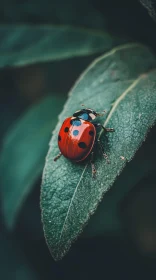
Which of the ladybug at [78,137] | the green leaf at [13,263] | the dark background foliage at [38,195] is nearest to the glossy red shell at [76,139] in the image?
the ladybug at [78,137]

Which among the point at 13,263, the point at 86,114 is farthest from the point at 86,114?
the point at 13,263

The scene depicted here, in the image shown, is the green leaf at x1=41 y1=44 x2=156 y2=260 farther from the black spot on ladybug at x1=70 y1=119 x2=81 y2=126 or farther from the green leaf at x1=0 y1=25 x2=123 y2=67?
the green leaf at x1=0 y1=25 x2=123 y2=67

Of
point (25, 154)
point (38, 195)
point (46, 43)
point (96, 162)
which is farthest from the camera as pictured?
point (38, 195)

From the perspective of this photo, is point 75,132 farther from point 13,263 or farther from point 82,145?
point 13,263

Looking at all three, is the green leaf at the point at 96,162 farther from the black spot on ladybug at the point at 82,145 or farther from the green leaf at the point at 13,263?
the green leaf at the point at 13,263

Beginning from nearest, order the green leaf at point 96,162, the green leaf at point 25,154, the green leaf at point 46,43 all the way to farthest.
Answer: the green leaf at point 96,162 < the green leaf at point 46,43 < the green leaf at point 25,154

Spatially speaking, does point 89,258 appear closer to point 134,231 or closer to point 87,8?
point 134,231

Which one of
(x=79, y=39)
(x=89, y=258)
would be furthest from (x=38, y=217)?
(x=79, y=39)
